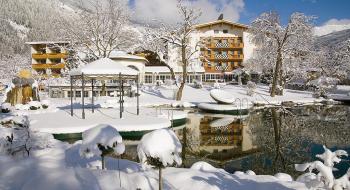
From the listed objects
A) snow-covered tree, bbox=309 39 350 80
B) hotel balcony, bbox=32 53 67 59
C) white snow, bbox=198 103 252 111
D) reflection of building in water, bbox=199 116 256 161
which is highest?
hotel balcony, bbox=32 53 67 59

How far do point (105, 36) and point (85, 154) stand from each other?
134 ft

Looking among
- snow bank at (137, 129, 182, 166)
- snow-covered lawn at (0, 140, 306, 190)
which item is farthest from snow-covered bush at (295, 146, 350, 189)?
snow-covered lawn at (0, 140, 306, 190)

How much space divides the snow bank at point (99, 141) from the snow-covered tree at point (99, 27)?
37.7m

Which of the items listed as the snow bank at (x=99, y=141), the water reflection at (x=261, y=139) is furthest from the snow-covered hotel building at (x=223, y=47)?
the snow bank at (x=99, y=141)

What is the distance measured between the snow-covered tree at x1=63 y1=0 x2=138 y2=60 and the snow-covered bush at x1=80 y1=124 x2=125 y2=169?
124ft

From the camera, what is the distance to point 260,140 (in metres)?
17.0

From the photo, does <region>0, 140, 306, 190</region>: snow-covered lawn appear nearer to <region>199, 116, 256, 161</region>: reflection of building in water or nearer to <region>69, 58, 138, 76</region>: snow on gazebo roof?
<region>199, 116, 256, 161</region>: reflection of building in water

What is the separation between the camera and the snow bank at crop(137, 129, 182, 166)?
623 centimetres

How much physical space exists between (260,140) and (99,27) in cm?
3360

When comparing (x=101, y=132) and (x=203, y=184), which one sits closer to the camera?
(x=101, y=132)

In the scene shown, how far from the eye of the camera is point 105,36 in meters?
46.2

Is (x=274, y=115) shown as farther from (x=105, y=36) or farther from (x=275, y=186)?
(x=105, y=36)

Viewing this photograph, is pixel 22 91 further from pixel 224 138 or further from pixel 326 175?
pixel 326 175

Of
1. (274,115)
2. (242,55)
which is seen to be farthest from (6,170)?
(242,55)
